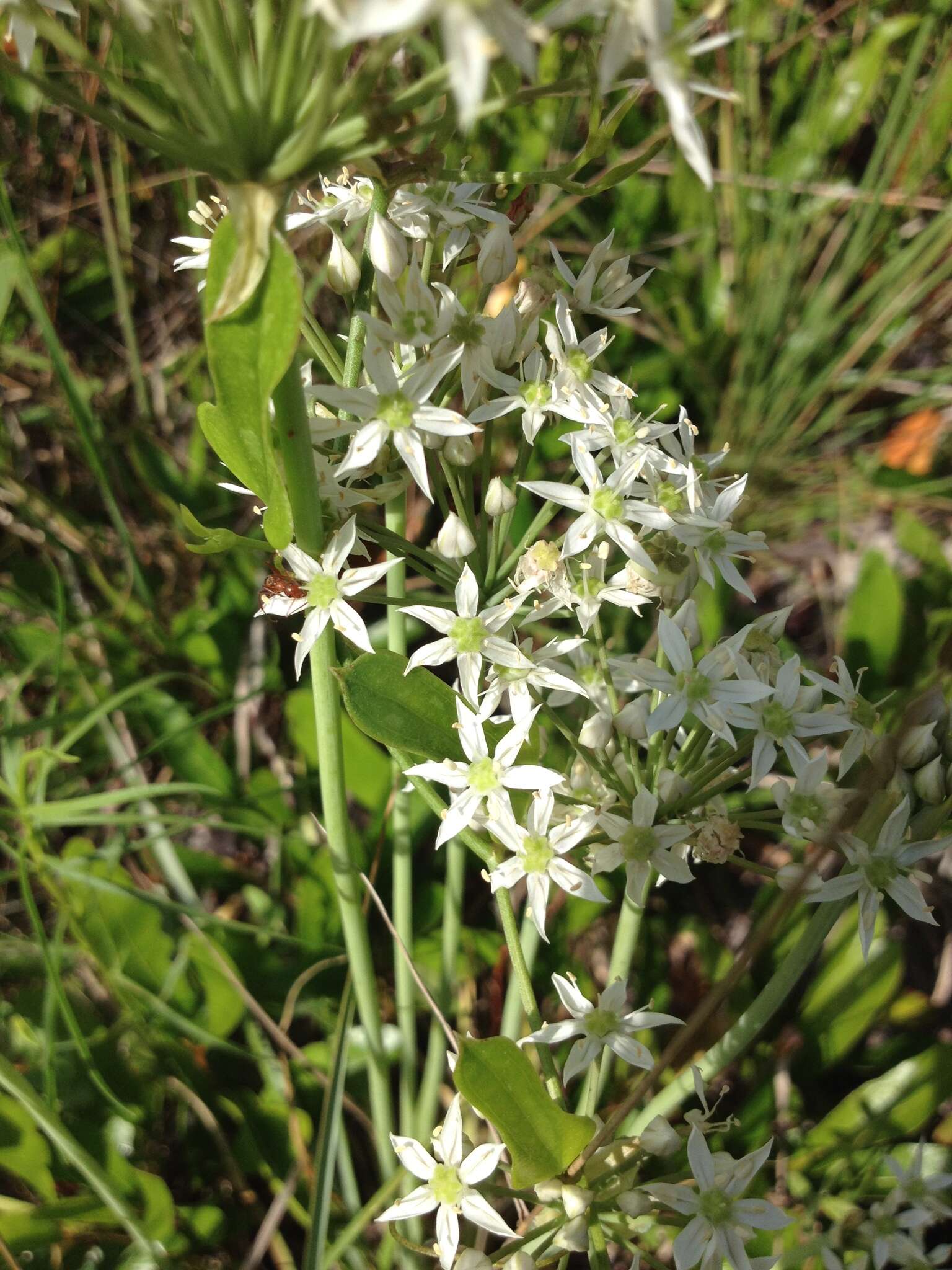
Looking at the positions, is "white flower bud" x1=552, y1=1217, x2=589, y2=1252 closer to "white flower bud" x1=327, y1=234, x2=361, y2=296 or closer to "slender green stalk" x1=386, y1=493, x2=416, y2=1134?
"slender green stalk" x1=386, y1=493, x2=416, y2=1134

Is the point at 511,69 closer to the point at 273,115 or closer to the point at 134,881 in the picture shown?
the point at 273,115

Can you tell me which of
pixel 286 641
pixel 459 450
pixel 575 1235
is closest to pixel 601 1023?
pixel 575 1235

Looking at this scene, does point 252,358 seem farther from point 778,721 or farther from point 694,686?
point 778,721

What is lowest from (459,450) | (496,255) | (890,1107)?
(890,1107)

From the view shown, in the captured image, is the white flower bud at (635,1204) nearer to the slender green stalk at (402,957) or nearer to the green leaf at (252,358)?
the slender green stalk at (402,957)

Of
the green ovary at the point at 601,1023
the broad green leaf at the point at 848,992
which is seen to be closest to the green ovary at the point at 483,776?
the green ovary at the point at 601,1023

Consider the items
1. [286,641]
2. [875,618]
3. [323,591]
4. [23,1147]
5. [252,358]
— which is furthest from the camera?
[286,641]
